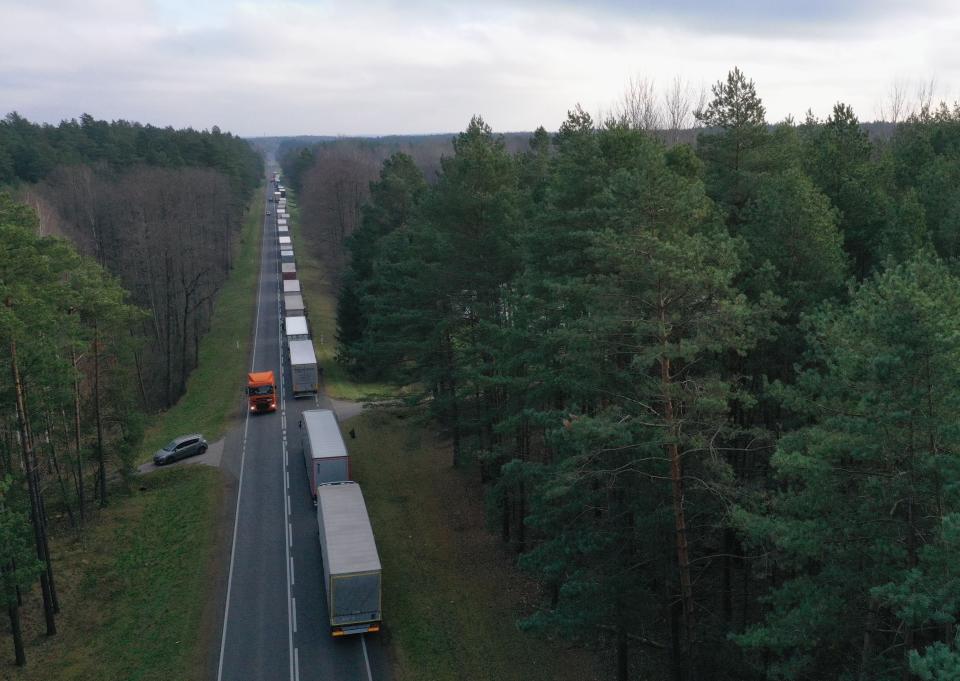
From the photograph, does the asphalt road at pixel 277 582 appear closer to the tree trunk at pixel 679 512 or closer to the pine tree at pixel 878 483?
the tree trunk at pixel 679 512

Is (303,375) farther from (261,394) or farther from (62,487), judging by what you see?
(62,487)

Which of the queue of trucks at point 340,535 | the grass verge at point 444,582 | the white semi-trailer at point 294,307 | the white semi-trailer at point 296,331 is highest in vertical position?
the white semi-trailer at point 294,307

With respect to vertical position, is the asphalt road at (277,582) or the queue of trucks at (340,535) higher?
the queue of trucks at (340,535)

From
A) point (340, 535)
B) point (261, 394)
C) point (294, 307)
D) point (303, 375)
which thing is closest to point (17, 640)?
point (340, 535)

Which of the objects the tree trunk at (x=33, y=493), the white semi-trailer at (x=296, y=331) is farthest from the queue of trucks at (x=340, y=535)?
the white semi-trailer at (x=296, y=331)

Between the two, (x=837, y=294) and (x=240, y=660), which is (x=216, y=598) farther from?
(x=837, y=294)

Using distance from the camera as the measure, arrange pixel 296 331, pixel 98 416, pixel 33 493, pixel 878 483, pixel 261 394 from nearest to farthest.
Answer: pixel 878 483 → pixel 33 493 → pixel 98 416 → pixel 261 394 → pixel 296 331

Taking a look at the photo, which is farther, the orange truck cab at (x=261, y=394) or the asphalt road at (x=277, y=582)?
the orange truck cab at (x=261, y=394)
